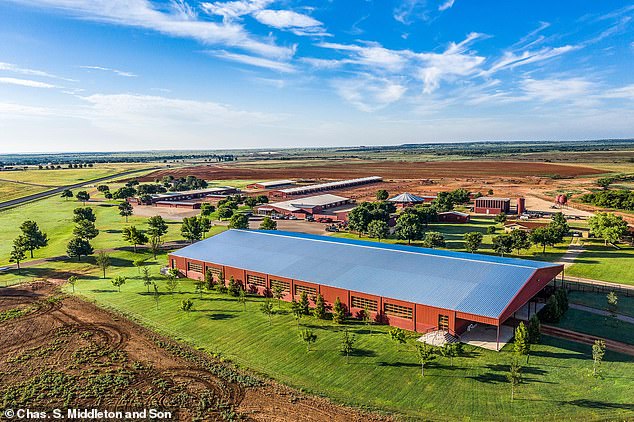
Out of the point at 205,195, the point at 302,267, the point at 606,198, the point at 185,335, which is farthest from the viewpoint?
the point at 205,195

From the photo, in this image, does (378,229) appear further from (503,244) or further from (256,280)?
(256,280)

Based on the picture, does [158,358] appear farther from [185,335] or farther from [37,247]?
[37,247]

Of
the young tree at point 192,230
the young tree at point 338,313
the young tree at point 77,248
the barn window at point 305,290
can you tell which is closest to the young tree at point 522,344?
the young tree at point 338,313

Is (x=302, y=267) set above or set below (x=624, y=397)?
above

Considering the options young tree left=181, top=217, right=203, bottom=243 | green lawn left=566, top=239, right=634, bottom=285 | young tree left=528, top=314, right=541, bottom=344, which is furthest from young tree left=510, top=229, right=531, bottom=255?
young tree left=181, top=217, right=203, bottom=243

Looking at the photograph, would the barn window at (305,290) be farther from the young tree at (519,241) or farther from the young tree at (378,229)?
the young tree at (519,241)

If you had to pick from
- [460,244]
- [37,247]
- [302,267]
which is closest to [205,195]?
[37,247]

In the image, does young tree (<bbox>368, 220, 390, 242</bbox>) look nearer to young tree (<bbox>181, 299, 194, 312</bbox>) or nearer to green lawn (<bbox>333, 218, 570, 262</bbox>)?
green lawn (<bbox>333, 218, 570, 262</bbox>)

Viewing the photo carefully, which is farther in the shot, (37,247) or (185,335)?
(37,247)

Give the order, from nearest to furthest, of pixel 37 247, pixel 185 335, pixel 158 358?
pixel 158 358, pixel 185 335, pixel 37 247
